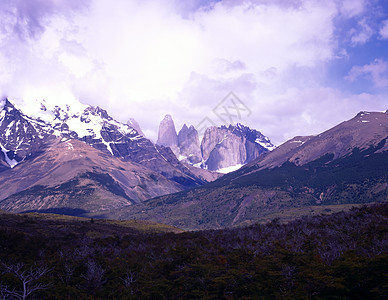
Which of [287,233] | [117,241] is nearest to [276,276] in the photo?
[287,233]

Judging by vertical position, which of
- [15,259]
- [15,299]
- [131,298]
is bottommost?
[131,298]

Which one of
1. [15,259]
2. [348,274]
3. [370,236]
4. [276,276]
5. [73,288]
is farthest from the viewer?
[15,259]

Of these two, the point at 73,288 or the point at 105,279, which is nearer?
the point at 73,288

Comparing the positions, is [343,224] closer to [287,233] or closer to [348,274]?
[287,233]

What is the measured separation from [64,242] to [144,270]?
28.1 meters

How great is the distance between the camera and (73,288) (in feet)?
101

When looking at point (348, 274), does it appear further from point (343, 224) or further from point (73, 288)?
point (343, 224)

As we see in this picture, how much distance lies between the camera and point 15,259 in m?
41.8

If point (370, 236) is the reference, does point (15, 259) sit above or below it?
above

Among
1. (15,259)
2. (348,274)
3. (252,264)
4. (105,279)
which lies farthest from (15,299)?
(348,274)

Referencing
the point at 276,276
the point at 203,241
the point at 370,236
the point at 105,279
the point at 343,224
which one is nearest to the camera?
the point at 276,276

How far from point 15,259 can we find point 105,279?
1457 centimetres

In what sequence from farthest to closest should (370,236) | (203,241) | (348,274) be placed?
(203,241) → (370,236) → (348,274)

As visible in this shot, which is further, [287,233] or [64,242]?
[64,242]
